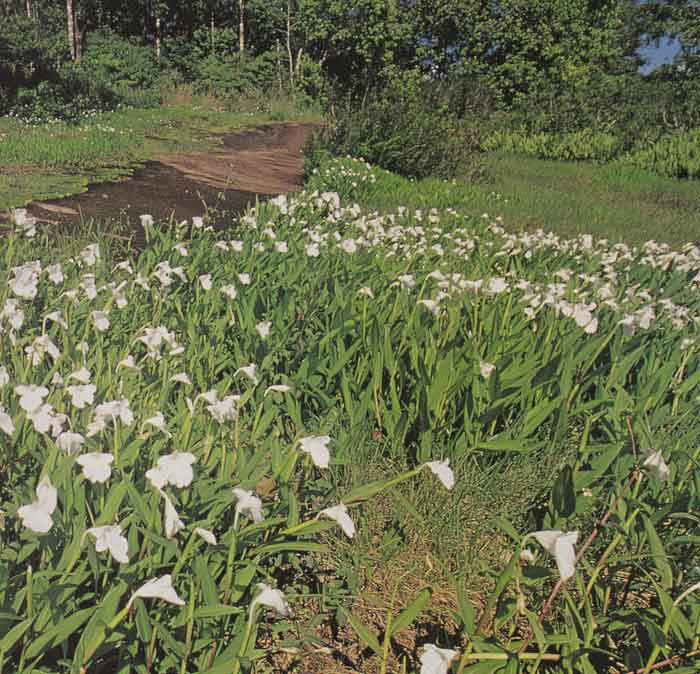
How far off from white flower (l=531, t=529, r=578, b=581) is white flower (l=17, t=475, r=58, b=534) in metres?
0.74

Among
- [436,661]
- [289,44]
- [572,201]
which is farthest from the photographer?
[289,44]

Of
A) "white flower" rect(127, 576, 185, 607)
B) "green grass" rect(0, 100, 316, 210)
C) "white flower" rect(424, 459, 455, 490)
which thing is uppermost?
"white flower" rect(424, 459, 455, 490)

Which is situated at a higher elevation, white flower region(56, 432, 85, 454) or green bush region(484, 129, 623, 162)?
white flower region(56, 432, 85, 454)

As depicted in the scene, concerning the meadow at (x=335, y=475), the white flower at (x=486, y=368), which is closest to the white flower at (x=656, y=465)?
the meadow at (x=335, y=475)

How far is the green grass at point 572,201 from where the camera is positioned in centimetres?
576

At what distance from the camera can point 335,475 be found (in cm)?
167

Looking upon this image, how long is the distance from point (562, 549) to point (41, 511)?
773 mm

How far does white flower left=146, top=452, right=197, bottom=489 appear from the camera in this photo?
3.46 feet

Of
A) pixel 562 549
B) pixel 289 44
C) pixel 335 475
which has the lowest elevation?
pixel 335 475

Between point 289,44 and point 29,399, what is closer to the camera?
point 29,399

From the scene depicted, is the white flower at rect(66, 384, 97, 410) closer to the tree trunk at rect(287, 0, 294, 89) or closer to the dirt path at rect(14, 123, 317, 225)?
the dirt path at rect(14, 123, 317, 225)

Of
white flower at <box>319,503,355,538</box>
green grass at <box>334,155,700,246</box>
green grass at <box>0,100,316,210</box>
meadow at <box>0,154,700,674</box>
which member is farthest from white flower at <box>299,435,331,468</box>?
green grass at <box>334,155,700,246</box>

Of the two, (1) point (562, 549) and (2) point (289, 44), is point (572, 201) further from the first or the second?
(2) point (289, 44)

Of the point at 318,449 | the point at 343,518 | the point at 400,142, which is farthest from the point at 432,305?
the point at 400,142
